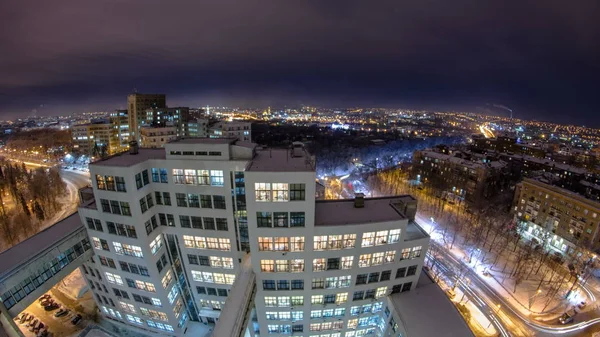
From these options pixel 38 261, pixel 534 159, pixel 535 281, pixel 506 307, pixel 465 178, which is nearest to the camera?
pixel 38 261

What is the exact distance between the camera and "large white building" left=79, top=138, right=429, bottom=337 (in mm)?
A: 29750

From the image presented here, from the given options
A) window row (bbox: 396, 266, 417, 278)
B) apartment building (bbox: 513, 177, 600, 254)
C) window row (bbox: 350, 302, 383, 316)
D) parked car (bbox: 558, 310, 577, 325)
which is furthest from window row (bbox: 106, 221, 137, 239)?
apartment building (bbox: 513, 177, 600, 254)

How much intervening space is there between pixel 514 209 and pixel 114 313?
103204 millimetres

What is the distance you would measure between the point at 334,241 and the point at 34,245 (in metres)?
35.6

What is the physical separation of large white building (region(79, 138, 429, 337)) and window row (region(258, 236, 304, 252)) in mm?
116

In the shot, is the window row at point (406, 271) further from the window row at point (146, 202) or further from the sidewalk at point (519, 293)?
the sidewalk at point (519, 293)

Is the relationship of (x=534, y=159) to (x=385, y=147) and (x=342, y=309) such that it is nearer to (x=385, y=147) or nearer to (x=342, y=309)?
(x=385, y=147)

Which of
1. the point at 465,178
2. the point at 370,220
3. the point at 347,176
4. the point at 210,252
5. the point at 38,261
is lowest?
the point at 347,176

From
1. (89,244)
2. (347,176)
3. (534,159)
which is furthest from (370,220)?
(534,159)

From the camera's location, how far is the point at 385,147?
182 metres

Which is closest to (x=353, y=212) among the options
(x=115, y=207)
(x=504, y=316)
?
(x=115, y=207)

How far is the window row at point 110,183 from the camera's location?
30.9m

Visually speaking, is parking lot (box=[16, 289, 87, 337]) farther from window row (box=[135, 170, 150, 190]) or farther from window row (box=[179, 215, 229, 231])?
window row (box=[135, 170, 150, 190])

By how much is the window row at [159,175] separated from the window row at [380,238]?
25608 millimetres
